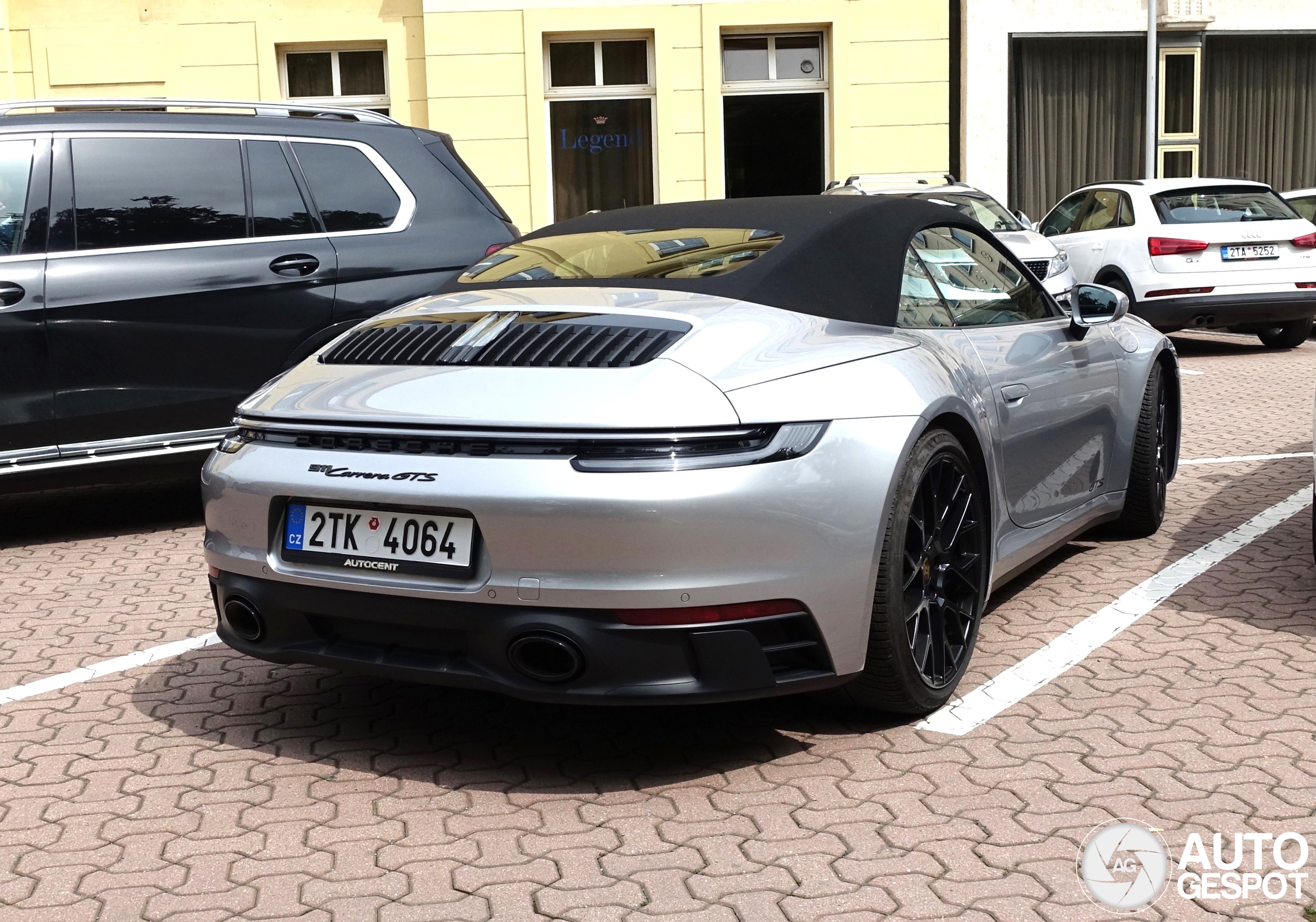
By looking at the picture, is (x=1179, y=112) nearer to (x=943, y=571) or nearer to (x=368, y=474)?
(x=943, y=571)

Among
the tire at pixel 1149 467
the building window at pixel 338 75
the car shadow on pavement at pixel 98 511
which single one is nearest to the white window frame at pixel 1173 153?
the building window at pixel 338 75

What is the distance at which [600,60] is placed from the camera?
55.7 ft

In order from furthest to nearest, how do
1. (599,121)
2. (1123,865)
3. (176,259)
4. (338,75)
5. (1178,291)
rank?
(599,121) < (338,75) < (1178,291) < (176,259) < (1123,865)

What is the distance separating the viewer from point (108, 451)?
6.27 m

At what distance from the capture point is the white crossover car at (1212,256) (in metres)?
13.2

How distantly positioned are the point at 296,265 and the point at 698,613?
3.90m

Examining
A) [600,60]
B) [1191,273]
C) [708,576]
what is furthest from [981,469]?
[600,60]

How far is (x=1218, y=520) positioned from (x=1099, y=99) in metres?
14.0

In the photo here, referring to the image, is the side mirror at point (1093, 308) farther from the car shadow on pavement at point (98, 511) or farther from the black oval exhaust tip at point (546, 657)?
the car shadow on pavement at point (98, 511)

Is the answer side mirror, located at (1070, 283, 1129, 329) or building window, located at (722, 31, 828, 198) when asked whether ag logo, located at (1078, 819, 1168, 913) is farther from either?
building window, located at (722, 31, 828, 198)

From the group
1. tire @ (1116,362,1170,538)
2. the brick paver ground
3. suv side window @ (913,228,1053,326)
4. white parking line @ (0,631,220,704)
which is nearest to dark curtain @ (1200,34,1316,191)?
tire @ (1116,362,1170,538)

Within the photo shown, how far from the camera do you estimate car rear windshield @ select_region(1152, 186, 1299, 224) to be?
1351 centimetres

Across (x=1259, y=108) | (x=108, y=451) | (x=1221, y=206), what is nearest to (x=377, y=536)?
(x=108, y=451)

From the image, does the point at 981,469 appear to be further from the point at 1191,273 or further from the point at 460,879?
the point at 1191,273
